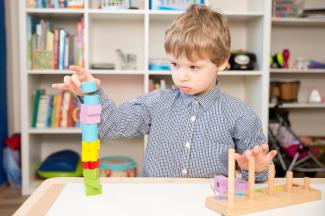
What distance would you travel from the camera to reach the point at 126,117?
1298mm

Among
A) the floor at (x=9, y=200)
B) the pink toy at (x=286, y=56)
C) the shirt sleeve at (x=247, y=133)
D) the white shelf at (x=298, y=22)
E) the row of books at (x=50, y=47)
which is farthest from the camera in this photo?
the pink toy at (x=286, y=56)

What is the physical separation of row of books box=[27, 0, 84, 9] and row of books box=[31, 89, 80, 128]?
1.85ft

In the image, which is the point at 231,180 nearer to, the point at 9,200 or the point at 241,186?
the point at 241,186

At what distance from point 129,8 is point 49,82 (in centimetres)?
83

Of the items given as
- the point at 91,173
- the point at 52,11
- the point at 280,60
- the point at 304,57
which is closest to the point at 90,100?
the point at 91,173

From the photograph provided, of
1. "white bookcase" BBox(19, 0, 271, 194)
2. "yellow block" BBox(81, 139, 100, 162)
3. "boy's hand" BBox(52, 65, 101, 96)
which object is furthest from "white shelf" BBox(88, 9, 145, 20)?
"yellow block" BBox(81, 139, 100, 162)

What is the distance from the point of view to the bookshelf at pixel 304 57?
347cm

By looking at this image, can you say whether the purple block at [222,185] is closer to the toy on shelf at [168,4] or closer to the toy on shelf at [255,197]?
the toy on shelf at [255,197]

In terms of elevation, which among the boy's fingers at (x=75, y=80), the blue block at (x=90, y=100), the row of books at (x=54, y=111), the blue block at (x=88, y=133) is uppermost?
the boy's fingers at (x=75, y=80)

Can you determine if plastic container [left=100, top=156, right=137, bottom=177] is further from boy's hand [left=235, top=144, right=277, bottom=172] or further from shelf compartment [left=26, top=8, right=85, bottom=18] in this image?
boy's hand [left=235, top=144, right=277, bottom=172]

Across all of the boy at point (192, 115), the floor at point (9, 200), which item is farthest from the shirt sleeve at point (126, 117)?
the floor at point (9, 200)

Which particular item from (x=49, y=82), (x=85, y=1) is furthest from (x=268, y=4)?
(x=49, y=82)

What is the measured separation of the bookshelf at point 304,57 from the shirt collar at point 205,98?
87.5 inches

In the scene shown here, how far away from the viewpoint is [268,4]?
2.79 meters
